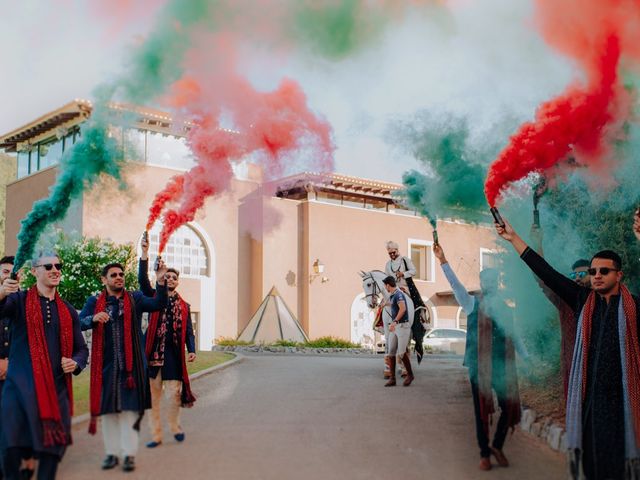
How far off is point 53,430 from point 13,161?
35812 millimetres

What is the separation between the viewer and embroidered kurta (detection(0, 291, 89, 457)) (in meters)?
5.99

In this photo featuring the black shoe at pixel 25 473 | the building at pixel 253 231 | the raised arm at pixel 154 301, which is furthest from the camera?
the building at pixel 253 231

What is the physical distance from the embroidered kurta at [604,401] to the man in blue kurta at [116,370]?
3912 millimetres

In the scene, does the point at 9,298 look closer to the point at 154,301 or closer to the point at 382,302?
the point at 154,301

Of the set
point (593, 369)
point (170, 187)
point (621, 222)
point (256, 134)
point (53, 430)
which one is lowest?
point (53, 430)

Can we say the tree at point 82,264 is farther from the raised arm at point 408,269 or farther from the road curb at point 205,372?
the raised arm at point 408,269

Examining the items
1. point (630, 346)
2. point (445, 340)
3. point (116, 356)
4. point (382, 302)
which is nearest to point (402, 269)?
point (382, 302)

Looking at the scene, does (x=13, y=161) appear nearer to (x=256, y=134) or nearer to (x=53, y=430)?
(x=256, y=134)

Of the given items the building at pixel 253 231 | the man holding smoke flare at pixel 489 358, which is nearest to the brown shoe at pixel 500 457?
the man holding smoke flare at pixel 489 358

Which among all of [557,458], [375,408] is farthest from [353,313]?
[557,458]

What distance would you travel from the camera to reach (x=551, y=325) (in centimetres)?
1027

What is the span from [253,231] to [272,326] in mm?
7300

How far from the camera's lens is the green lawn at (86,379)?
34.6 feet

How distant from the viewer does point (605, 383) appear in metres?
5.63
